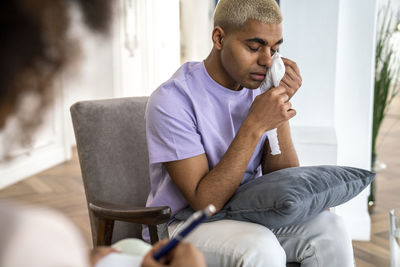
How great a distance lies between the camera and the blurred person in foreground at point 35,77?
→ 1.55ft

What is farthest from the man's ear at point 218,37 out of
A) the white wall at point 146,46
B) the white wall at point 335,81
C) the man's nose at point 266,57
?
the white wall at point 146,46

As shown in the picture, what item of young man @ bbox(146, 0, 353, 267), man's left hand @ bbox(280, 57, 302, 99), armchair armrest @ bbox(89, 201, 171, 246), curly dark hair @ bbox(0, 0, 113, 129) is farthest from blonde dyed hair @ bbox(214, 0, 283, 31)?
curly dark hair @ bbox(0, 0, 113, 129)

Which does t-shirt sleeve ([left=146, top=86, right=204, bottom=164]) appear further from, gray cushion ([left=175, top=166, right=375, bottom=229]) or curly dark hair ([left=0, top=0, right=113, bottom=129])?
curly dark hair ([left=0, top=0, right=113, bottom=129])

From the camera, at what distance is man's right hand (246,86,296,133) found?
151 centimetres

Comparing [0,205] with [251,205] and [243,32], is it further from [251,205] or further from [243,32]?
[243,32]

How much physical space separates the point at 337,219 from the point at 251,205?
306mm

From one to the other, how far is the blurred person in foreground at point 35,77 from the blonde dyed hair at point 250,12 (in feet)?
3.45

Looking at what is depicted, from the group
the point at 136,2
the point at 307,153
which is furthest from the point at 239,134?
the point at 136,2

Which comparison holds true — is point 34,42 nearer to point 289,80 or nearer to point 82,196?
point 289,80

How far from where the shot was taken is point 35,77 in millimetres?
512

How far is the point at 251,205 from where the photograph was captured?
4.59 feet

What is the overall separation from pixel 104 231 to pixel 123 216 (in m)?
0.11

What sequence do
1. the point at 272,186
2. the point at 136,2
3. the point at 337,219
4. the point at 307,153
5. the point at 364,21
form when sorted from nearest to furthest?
the point at 272,186 < the point at 337,219 < the point at 307,153 < the point at 364,21 < the point at 136,2

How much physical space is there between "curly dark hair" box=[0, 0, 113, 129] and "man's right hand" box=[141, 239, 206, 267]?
305 mm
